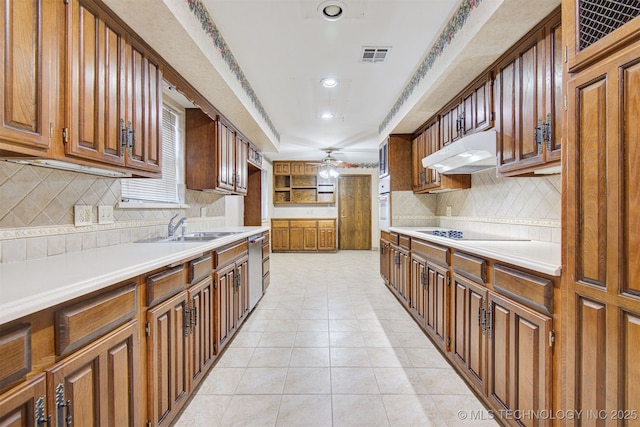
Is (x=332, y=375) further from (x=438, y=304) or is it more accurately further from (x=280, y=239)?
(x=280, y=239)

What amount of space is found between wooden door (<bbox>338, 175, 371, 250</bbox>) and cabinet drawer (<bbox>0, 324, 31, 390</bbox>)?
7533 millimetres

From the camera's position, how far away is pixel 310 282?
183 inches

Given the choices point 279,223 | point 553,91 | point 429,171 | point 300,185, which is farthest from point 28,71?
point 300,185

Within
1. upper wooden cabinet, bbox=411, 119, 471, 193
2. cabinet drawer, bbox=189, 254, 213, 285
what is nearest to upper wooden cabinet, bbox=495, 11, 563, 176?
upper wooden cabinet, bbox=411, 119, 471, 193

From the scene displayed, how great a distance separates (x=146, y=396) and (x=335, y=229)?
6.46 meters

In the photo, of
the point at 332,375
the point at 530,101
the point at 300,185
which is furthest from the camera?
the point at 300,185

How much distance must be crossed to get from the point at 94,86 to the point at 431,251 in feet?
8.07

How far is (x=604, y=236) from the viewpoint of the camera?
0.96m

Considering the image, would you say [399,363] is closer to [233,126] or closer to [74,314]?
[74,314]

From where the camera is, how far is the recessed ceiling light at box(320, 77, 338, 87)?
300cm

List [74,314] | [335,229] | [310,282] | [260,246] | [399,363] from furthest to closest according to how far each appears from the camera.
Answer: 1. [335,229]
2. [310,282]
3. [260,246]
4. [399,363]
5. [74,314]

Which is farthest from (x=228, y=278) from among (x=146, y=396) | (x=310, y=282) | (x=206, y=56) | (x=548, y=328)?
(x=310, y=282)

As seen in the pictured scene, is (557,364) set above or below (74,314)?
below

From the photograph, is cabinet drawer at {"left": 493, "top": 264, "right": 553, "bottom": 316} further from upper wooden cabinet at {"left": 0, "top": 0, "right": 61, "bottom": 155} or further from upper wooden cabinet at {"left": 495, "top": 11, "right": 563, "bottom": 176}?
upper wooden cabinet at {"left": 0, "top": 0, "right": 61, "bottom": 155}
